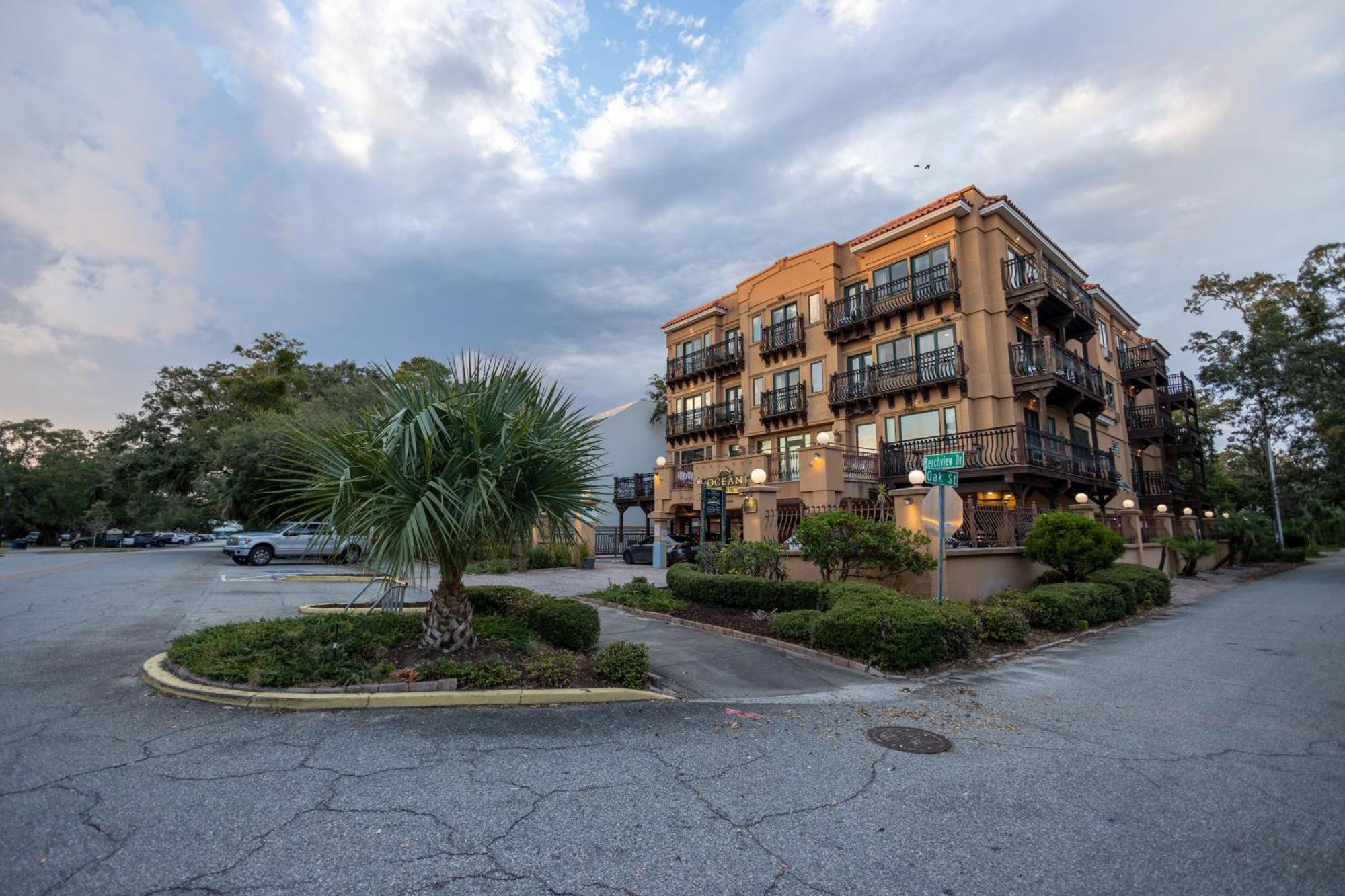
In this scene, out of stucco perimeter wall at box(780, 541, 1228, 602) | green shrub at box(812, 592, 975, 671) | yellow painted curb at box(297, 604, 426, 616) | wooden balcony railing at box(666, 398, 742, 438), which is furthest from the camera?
wooden balcony railing at box(666, 398, 742, 438)

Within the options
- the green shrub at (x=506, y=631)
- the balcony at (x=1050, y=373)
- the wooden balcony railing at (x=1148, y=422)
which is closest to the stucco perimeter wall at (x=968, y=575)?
the green shrub at (x=506, y=631)

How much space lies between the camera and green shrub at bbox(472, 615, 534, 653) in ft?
23.9

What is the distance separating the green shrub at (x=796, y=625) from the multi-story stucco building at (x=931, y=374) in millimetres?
10145

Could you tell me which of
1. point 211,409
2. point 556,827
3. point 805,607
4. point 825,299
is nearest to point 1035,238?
point 825,299

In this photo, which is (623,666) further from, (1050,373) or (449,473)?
(1050,373)

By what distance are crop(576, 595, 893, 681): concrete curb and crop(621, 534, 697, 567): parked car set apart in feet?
40.8

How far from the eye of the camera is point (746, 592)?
458 inches

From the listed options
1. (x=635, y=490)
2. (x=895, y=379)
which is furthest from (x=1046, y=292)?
(x=635, y=490)

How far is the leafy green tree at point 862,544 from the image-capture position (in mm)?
11594

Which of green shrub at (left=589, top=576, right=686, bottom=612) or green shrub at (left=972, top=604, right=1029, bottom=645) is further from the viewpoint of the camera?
green shrub at (left=589, top=576, right=686, bottom=612)

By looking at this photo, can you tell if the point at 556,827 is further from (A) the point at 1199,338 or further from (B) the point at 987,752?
(A) the point at 1199,338

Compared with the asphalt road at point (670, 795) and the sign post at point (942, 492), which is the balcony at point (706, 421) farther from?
the asphalt road at point (670, 795)

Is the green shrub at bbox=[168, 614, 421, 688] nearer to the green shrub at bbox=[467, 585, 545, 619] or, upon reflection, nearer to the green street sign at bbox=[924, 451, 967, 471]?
the green shrub at bbox=[467, 585, 545, 619]

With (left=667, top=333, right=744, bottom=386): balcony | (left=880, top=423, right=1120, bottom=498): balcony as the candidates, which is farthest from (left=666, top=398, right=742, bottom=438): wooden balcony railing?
(left=880, top=423, right=1120, bottom=498): balcony
